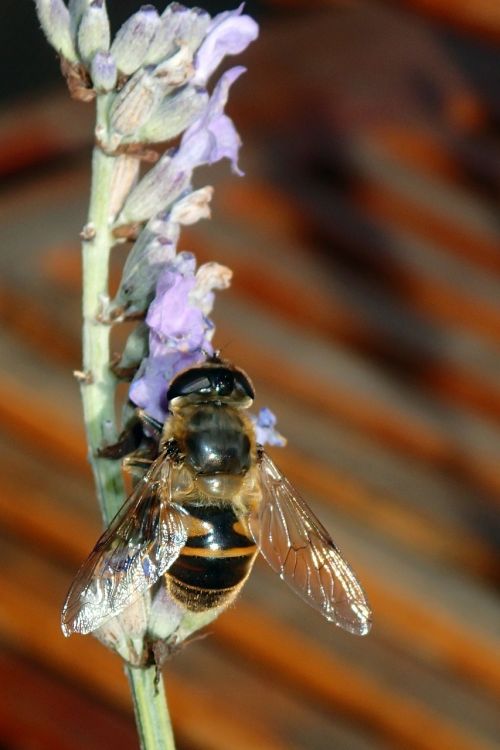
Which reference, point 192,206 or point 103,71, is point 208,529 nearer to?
point 192,206

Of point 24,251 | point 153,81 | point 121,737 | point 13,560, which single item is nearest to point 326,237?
point 24,251

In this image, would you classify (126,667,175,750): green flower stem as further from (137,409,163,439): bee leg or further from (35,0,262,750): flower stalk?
(137,409,163,439): bee leg

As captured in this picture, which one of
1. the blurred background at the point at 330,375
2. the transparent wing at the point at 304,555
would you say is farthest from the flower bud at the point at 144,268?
the blurred background at the point at 330,375

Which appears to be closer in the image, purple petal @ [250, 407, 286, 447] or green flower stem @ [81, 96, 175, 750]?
green flower stem @ [81, 96, 175, 750]

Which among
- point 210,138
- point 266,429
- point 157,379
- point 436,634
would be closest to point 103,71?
point 210,138

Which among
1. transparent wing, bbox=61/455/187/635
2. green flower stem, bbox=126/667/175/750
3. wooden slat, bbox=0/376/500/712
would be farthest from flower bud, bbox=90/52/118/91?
wooden slat, bbox=0/376/500/712

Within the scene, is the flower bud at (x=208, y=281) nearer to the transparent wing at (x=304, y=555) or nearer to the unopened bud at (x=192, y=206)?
the unopened bud at (x=192, y=206)
